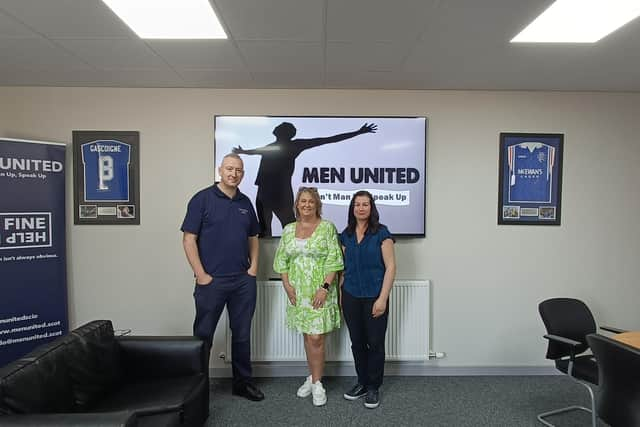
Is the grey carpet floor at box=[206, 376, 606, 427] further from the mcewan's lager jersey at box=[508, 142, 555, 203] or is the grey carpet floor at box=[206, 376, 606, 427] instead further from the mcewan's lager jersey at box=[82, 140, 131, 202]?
the mcewan's lager jersey at box=[82, 140, 131, 202]

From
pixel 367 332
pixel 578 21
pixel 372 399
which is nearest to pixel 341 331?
pixel 367 332

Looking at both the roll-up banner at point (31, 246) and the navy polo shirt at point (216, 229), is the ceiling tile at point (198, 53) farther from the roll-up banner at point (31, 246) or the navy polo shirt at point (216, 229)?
the roll-up banner at point (31, 246)

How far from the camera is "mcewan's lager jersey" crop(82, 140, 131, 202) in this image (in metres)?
3.38

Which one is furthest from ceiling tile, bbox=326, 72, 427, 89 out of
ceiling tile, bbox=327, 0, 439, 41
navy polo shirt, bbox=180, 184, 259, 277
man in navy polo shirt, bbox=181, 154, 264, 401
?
navy polo shirt, bbox=180, 184, 259, 277

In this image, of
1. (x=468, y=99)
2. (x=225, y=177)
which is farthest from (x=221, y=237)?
(x=468, y=99)

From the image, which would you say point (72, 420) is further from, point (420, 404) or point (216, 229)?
point (420, 404)

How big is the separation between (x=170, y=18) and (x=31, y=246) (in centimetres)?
213

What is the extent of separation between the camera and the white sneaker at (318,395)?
293 cm

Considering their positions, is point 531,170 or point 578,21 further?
point 531,170

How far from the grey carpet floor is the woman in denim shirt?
19 centimetres

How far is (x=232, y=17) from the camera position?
2.18 metres

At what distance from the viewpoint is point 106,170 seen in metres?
3.38

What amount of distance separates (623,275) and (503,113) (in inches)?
69.7

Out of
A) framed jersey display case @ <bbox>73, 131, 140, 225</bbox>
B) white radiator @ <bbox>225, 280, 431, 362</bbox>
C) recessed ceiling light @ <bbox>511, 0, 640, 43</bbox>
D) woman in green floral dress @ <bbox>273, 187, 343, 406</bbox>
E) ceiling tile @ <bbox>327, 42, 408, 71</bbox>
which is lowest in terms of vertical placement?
white radiator @ <bbox>225, 280, 431, 362</bbox>
